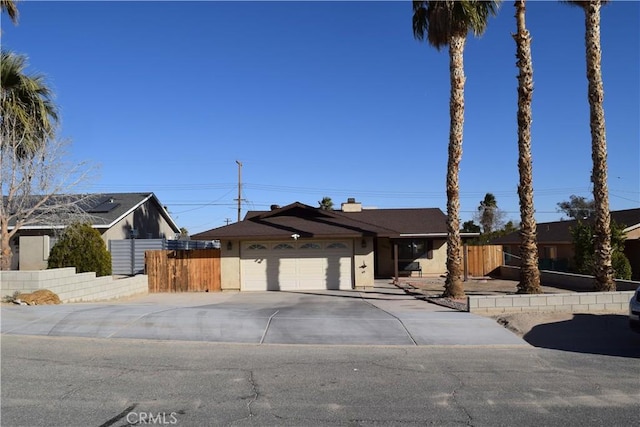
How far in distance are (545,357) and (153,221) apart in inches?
1156

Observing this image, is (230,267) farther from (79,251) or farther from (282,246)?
(79,251)

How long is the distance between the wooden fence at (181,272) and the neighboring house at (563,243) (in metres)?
17.5

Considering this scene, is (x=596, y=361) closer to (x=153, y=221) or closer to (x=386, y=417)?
(x=386, y=417)

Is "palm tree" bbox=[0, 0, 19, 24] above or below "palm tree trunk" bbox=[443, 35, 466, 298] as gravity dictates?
above

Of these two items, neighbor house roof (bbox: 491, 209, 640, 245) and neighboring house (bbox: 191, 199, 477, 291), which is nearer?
neighboring house (bbox: 191, 199, 477, 291)

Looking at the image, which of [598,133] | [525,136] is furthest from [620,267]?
[525,136]

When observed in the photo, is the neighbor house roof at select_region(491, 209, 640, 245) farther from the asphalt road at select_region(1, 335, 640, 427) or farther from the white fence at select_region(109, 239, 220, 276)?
the white fence at select_region(109, 239, 220, 276)

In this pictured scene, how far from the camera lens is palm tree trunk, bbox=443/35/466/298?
18156 mm

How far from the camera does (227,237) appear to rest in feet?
75.3

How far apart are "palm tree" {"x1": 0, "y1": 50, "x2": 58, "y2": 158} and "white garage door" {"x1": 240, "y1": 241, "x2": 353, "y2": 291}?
9126 mm

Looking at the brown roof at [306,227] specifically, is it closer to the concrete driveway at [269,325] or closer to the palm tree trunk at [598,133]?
the concrete driveway at [269,325]

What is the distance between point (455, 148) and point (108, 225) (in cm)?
1771

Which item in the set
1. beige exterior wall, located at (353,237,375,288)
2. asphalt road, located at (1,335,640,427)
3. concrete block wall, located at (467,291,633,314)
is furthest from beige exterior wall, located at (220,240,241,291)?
asphalt road, located at (1,335,640,427)

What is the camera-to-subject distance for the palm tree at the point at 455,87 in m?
17.9
